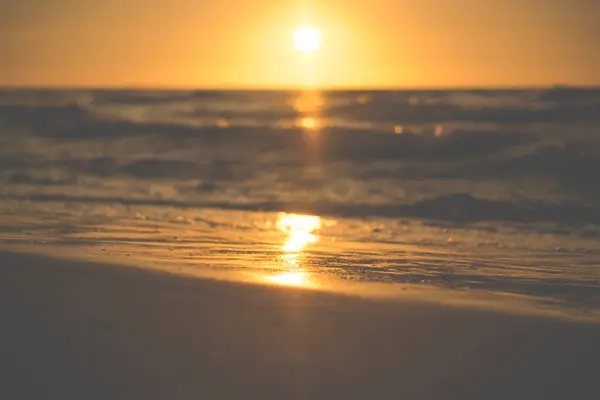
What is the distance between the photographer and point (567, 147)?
56.2ft

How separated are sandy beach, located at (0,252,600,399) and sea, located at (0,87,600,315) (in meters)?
0.72

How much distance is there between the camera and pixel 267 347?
14.7 feet

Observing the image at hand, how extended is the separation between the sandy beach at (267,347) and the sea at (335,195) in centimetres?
72

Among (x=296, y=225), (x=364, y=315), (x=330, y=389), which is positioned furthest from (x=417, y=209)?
(x=330, y=389)

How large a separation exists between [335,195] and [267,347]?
25.3 ft

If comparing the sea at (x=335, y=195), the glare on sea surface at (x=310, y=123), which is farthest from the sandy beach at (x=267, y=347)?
the glare on sea surface at (x=310, y=123)

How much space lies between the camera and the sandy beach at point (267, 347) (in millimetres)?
3938

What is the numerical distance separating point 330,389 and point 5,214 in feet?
21.3

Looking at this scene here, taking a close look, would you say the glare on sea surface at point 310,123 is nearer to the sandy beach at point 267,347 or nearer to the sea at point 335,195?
the sea at point 335,195

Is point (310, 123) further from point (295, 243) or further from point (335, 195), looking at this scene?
point (295, 243)

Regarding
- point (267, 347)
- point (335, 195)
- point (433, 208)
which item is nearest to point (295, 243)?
point (433, 208)

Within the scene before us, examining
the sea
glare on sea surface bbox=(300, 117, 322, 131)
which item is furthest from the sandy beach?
glare on sea surface bbox=(300, 117, 322, 131)

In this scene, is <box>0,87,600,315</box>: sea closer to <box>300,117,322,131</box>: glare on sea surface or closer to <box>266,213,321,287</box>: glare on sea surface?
<box>266,213,321,287</box>: glare on sea surface

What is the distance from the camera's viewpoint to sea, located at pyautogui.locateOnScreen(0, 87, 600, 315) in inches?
265
